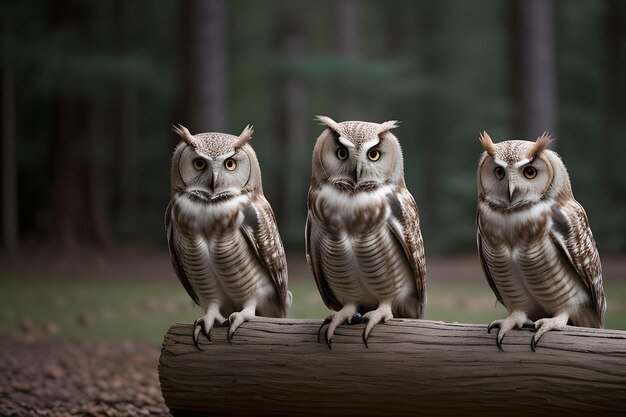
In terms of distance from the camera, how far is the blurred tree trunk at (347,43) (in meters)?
6.15

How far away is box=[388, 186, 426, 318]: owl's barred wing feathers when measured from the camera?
5.99 ft

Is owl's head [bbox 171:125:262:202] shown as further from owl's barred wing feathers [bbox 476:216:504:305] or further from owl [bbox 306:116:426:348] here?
owl's barred wing feathers [bbox 476:216:504:305]

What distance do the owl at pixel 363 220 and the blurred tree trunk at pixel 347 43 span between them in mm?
4196

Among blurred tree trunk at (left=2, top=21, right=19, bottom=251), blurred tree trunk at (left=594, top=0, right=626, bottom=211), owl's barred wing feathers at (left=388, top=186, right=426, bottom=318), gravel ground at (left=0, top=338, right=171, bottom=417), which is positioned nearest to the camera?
owl's barred wing feathers at (left=388, top=186, right=426, bottom=318)

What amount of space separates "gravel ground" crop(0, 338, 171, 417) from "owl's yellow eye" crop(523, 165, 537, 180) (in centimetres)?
156

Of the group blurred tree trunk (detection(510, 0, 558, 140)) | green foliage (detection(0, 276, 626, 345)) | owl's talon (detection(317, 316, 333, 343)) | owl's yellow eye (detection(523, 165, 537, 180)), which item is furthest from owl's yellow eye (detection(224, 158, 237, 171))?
blurred tree trunk (detection(510, 0, 558, 140))

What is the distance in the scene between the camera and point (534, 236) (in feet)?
5.59

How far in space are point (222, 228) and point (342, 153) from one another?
39 cm

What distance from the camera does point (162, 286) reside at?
4.96 m

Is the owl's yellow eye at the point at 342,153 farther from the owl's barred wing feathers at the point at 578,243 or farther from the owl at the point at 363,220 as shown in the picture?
the owl's barred wing feathers at the point at 578,243

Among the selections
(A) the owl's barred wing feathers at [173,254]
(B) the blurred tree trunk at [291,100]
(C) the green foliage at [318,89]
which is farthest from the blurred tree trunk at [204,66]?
(A) the owl's barred wing feathers at [173,254]

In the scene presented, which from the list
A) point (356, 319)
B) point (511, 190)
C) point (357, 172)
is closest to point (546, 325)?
point (511, 190)

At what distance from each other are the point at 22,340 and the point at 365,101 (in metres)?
3.61

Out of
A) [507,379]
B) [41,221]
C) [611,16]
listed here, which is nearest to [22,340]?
[41,221]
